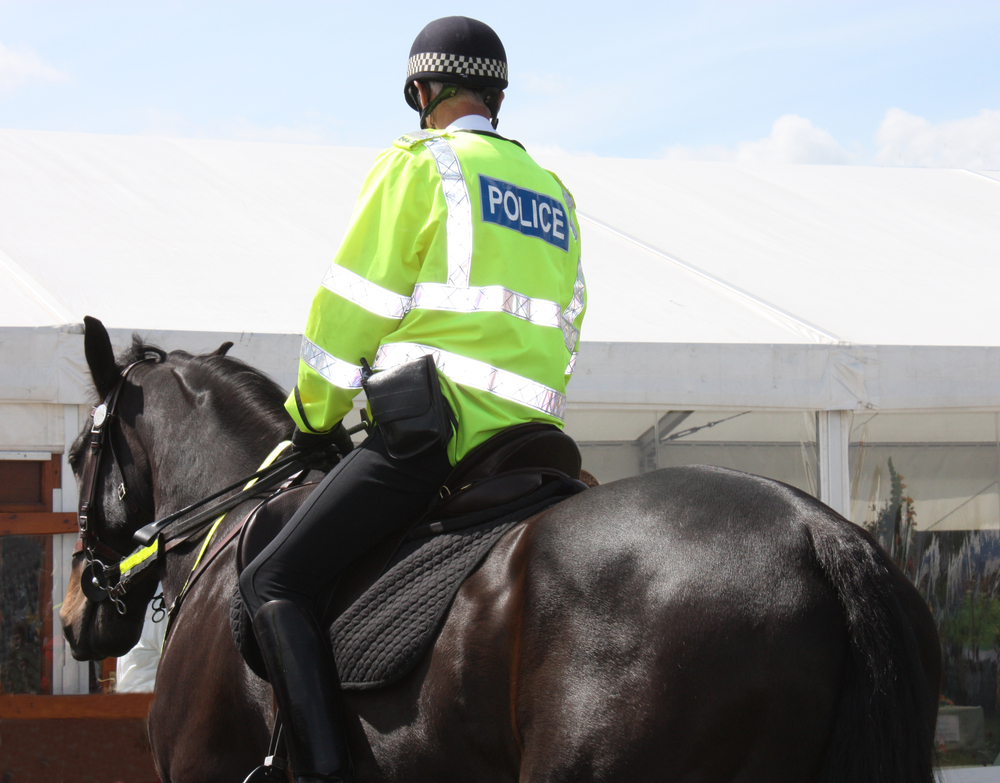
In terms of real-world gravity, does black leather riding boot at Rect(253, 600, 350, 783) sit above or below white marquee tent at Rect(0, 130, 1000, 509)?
below

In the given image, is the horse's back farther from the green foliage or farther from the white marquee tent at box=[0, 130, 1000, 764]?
the green foliage

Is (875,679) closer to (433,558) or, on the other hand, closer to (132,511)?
(433,558)

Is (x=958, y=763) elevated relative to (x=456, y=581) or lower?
lower

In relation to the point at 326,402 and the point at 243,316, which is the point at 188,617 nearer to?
the point at 326,402

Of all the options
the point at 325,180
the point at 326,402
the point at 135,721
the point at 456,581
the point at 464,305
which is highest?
the point at 325,180

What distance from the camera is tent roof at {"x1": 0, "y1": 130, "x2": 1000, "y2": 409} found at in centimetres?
491

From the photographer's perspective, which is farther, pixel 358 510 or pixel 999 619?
pixel 999 619

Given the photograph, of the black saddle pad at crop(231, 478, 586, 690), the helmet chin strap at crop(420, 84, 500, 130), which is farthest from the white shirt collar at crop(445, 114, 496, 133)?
the black saddle pad at crop(231, 478, 586, 690)

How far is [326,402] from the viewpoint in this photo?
2.20 metres

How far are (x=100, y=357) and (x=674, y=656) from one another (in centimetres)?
215

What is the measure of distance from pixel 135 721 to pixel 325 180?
14.4ft

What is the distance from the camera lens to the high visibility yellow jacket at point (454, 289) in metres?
2.06

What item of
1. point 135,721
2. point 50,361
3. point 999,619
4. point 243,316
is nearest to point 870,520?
point 999,619

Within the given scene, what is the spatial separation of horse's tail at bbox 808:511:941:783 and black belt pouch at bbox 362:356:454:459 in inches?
31.0
